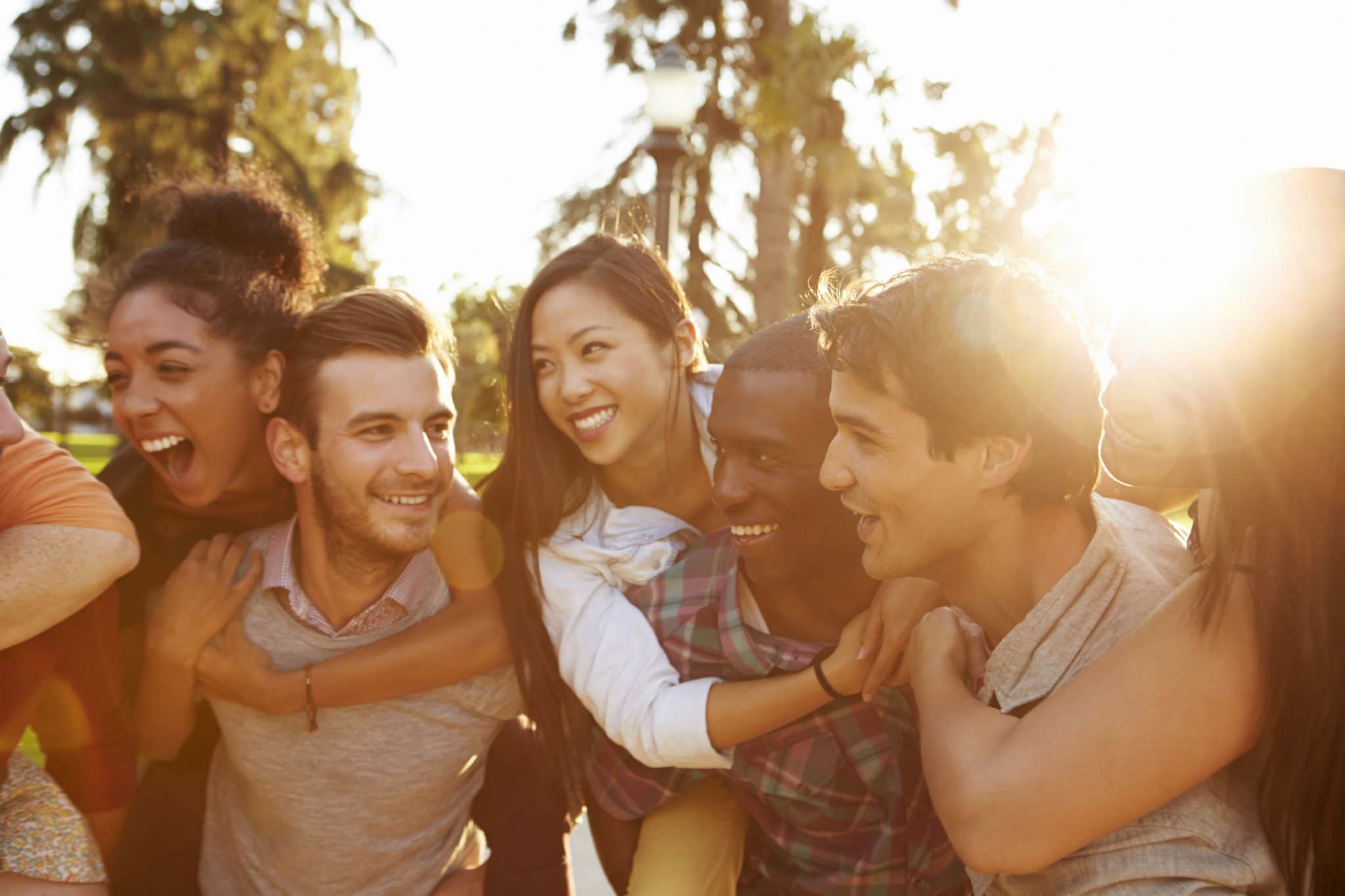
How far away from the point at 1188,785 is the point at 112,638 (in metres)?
2.63

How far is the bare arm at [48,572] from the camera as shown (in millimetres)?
2426

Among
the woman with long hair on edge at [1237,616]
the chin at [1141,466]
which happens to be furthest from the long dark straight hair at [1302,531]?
the chin at [1141,466]

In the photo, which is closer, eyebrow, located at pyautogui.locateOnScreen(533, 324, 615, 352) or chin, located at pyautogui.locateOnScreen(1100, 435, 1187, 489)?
chin, located at pyautogui.locateOnScreen(1100, 435, 1187, 489)

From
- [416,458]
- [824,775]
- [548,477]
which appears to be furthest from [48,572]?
[824,775]

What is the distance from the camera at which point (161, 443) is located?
3.21 metres

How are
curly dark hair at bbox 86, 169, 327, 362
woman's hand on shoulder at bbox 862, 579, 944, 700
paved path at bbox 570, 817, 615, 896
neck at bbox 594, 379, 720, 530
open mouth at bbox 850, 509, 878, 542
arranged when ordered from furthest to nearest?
paved path at bbox 570, 817, 615, 896
neck at bbox 594, 379, 720, 530
curly dark hair at bbox 86, 169, 327, 362
woman's hand on shoulder at bbox 862, 579, 944, 700
open mouth at bbox 850, 509, 878, 542

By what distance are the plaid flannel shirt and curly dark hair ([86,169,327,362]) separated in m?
1.61

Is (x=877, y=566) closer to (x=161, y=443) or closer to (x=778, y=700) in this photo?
(x=778, y=700)

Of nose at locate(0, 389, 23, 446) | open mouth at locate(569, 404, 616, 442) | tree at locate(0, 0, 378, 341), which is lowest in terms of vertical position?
open mouth at locate(569, 404, 616, 442)

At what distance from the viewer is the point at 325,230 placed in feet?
47.1

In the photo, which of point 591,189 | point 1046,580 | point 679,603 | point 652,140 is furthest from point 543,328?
point 591,189

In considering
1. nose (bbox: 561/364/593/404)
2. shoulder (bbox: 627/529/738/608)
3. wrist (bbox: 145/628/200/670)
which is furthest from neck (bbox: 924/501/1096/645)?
wrist (bbox: 145/628/200/670)

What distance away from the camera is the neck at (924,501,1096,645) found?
2283 millimetres

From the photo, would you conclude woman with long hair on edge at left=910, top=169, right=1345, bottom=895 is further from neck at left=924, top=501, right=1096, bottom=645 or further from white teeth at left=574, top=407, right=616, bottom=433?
white teeth at left=574, top=407, right=616, bottom=433
